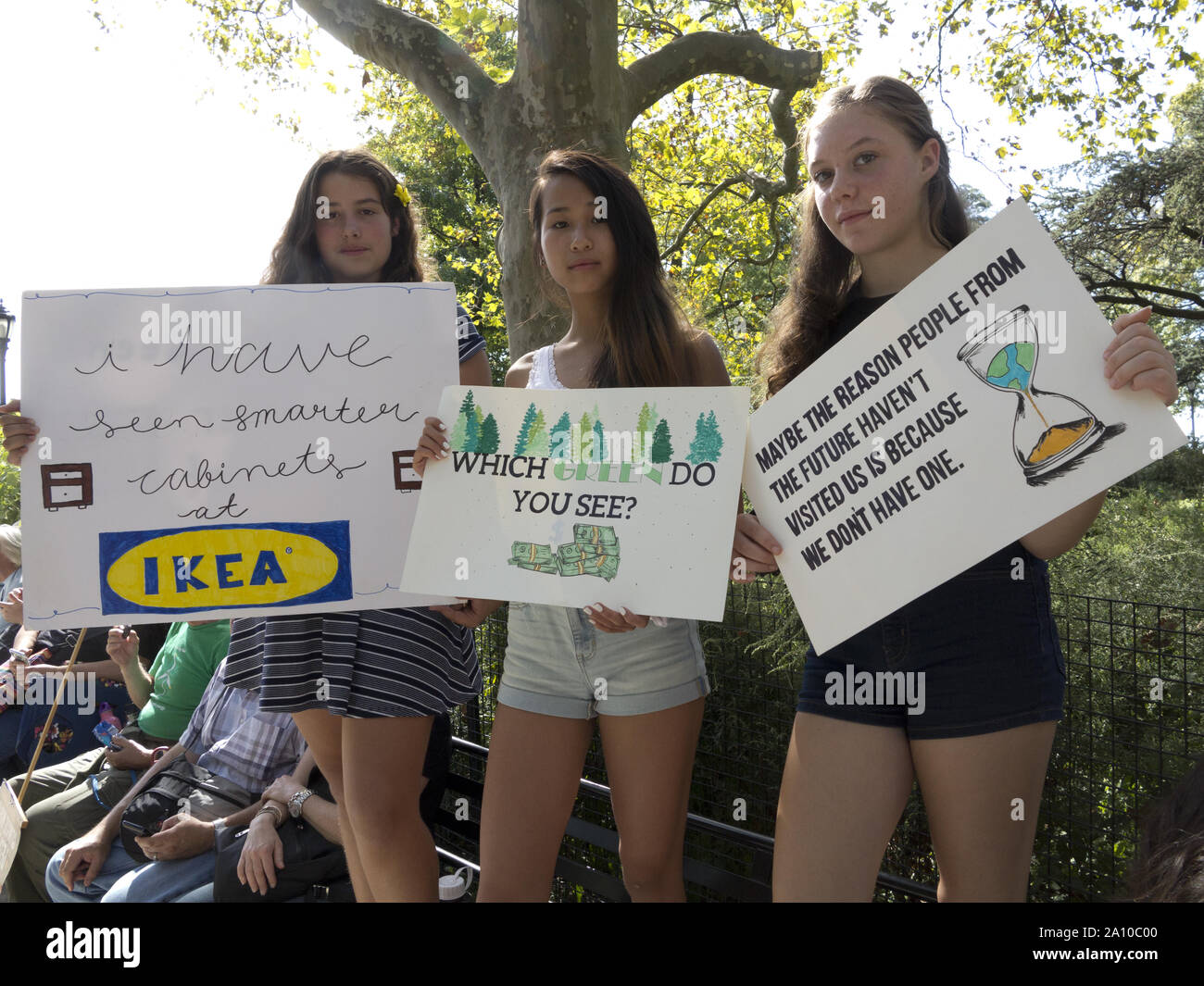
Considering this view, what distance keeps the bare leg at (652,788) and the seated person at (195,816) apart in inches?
57.3

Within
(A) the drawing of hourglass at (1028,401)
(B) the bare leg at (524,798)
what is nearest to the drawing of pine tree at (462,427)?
(B) the bare leg at (524,798)

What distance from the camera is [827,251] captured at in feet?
7.47

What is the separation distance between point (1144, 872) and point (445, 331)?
203 centimetres

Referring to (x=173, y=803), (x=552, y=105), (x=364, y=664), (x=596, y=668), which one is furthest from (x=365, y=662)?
(x=552, y=105)

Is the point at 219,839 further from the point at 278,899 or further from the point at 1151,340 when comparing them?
the point at 1151,340

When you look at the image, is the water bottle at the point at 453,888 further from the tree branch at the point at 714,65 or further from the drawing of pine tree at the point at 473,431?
the tree branch at the point at 714,65

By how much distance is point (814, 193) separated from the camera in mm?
2240

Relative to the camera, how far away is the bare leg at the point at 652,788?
2379 mm

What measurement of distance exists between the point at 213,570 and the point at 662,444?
1.26 metres

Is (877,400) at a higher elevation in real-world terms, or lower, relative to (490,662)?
higher

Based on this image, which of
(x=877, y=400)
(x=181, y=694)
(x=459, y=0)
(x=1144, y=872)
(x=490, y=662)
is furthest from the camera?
(x=459, y=0)

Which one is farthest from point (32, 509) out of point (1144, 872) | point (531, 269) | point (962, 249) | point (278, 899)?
point (531, 269)

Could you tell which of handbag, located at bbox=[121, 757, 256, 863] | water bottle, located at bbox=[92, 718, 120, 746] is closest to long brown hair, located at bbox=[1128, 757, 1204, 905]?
handbag, located at bbox=[121, 757, 256, 863]

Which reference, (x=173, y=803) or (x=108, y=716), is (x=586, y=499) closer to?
(x=173, y=803)
